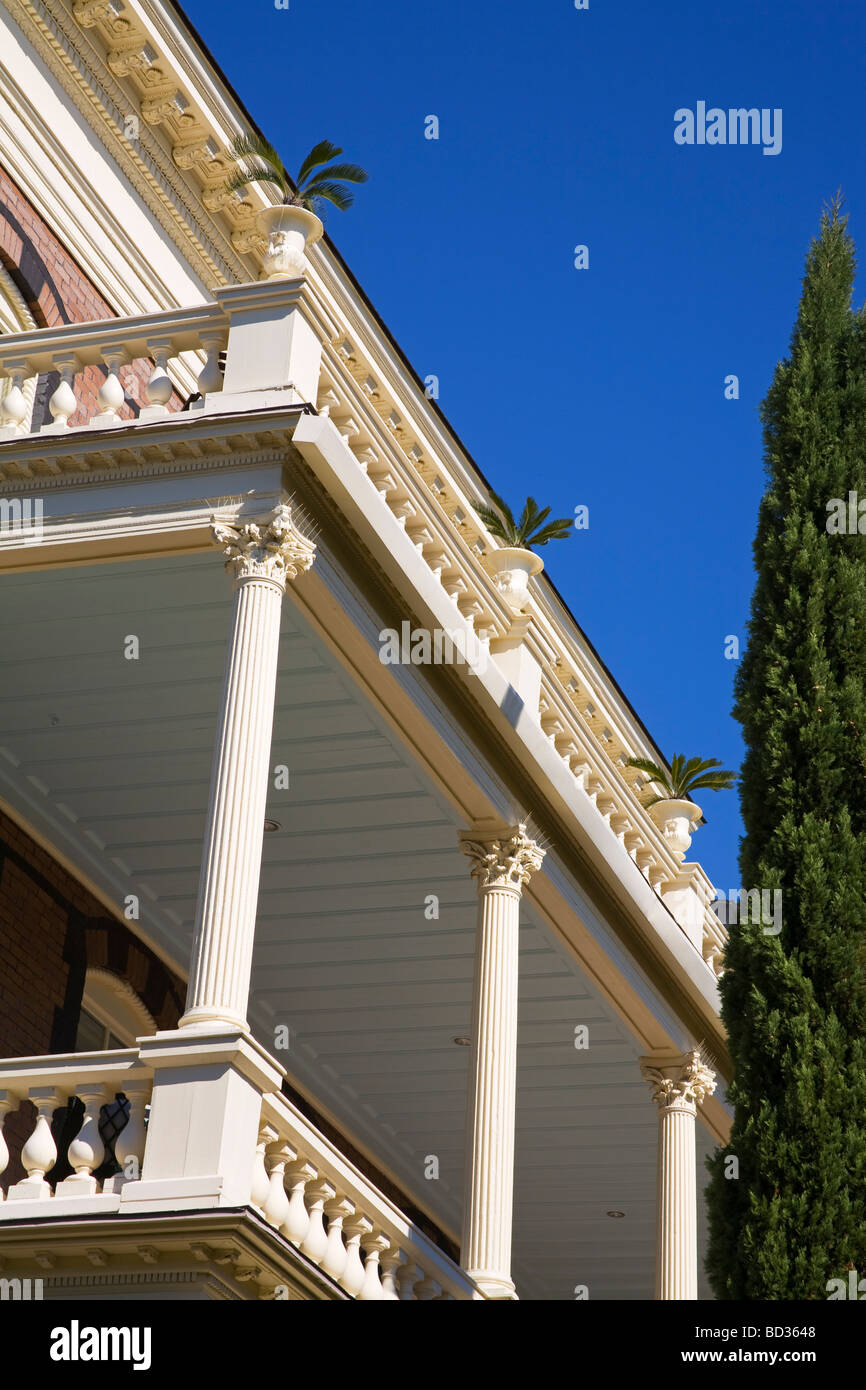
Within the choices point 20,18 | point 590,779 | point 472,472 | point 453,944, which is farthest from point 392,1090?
point 20,18

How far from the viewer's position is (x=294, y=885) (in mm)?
15789

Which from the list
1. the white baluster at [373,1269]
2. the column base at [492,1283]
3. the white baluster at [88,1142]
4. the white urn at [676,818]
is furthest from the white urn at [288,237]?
the white urn at [676,818]

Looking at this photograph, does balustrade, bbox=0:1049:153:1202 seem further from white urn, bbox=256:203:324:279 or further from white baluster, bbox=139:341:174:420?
white urn, bbox=256:203:324:279

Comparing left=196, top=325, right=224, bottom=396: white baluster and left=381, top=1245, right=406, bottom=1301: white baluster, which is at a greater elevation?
left=196, top=325, right=224, bottom=396: white baluster

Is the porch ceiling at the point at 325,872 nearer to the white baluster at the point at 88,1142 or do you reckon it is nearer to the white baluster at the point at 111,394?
the white baluster at the point at 111,394

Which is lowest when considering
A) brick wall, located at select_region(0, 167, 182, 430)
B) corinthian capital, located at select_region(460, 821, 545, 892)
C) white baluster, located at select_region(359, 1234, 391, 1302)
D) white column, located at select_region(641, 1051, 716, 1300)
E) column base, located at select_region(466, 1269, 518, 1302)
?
white baluster, located at select_region(359, 1234, 391, 1302)

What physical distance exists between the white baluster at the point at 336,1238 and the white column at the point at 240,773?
54.9 inches

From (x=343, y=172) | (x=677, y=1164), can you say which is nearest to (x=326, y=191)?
(x=343, y=172)

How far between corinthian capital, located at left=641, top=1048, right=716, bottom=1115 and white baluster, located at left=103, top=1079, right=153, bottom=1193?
725cm

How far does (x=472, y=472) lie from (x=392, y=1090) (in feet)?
24.5

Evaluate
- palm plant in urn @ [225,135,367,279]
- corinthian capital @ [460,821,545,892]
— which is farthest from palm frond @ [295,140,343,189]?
corinthian capital @ [460,821,545,892]

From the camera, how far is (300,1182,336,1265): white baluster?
1040 cm

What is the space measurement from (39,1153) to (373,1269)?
201 cm

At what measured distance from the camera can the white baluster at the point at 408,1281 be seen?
11406mm
